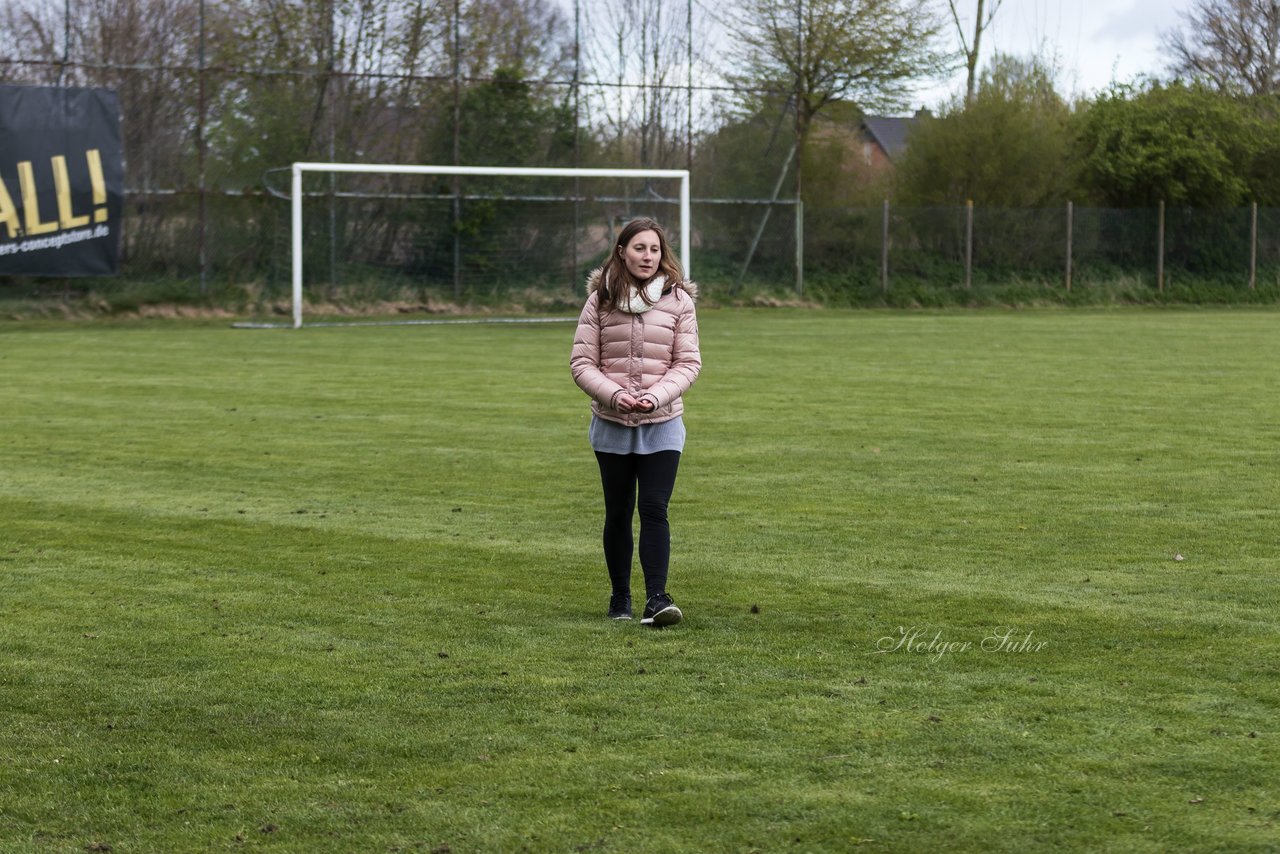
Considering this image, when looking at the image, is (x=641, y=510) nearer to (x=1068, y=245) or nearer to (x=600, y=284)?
(x=600, y=284)

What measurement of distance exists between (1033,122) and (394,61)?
1585 centimetres

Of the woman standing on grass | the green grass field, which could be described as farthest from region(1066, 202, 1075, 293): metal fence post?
the woman standing on grass

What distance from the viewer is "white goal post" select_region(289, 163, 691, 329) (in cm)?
2789

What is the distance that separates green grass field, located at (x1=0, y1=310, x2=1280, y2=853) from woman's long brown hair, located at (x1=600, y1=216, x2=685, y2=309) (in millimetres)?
1264

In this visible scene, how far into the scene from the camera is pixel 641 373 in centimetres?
645

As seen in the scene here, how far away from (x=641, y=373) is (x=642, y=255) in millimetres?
457

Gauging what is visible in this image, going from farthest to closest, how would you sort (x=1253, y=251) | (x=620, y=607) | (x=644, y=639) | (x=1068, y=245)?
1. (x=1253, y=251)
2. (x=1068, y=245)
3. (x=620, y=607)
4. (x=644, y=639)

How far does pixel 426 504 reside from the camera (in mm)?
9469

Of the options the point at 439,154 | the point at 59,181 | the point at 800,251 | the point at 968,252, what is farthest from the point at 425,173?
the point at 968,252

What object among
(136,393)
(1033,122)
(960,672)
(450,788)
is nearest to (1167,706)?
(960,672)

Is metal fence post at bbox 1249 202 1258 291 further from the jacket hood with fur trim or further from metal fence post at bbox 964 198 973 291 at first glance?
the jacket hood with fur trim

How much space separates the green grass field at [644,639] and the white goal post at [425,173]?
563 inches

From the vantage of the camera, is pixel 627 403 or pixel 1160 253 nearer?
pixel 627 403

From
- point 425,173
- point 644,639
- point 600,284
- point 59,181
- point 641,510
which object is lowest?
point 644,639
